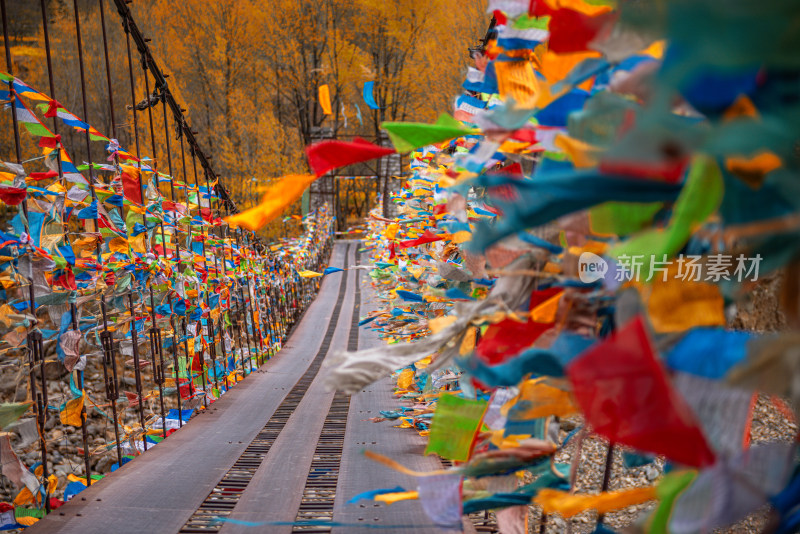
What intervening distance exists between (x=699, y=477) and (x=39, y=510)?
58.3 inches

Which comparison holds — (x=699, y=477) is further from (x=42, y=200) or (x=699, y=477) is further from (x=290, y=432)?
(x=290, y=432)

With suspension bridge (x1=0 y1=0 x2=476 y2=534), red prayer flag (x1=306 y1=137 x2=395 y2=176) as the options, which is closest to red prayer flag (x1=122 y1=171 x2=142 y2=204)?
suspension bridge (x1=0 y1=0 x2=476 y2=534)

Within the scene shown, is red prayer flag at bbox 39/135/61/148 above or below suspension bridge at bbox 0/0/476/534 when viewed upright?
above

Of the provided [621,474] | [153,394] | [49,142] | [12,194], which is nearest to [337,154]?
[12,194]

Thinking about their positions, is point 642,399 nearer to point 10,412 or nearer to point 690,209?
point 690,209

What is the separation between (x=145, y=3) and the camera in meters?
10.3

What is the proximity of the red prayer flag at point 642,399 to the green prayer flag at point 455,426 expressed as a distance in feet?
0.64

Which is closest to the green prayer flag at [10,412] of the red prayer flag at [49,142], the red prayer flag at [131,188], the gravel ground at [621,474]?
the red prayer flag at [49,142]

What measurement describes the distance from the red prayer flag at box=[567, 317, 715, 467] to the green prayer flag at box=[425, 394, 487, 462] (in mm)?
196

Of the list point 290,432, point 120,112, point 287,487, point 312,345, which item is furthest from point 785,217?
point 120,112

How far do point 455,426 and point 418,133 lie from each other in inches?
9.0

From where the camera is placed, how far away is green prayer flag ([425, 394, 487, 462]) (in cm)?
43

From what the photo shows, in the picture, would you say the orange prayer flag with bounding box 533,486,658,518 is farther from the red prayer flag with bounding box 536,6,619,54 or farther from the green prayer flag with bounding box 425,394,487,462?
Result: the red prayer flag with bounding box 536,6,619,54

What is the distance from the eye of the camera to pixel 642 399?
24cm
